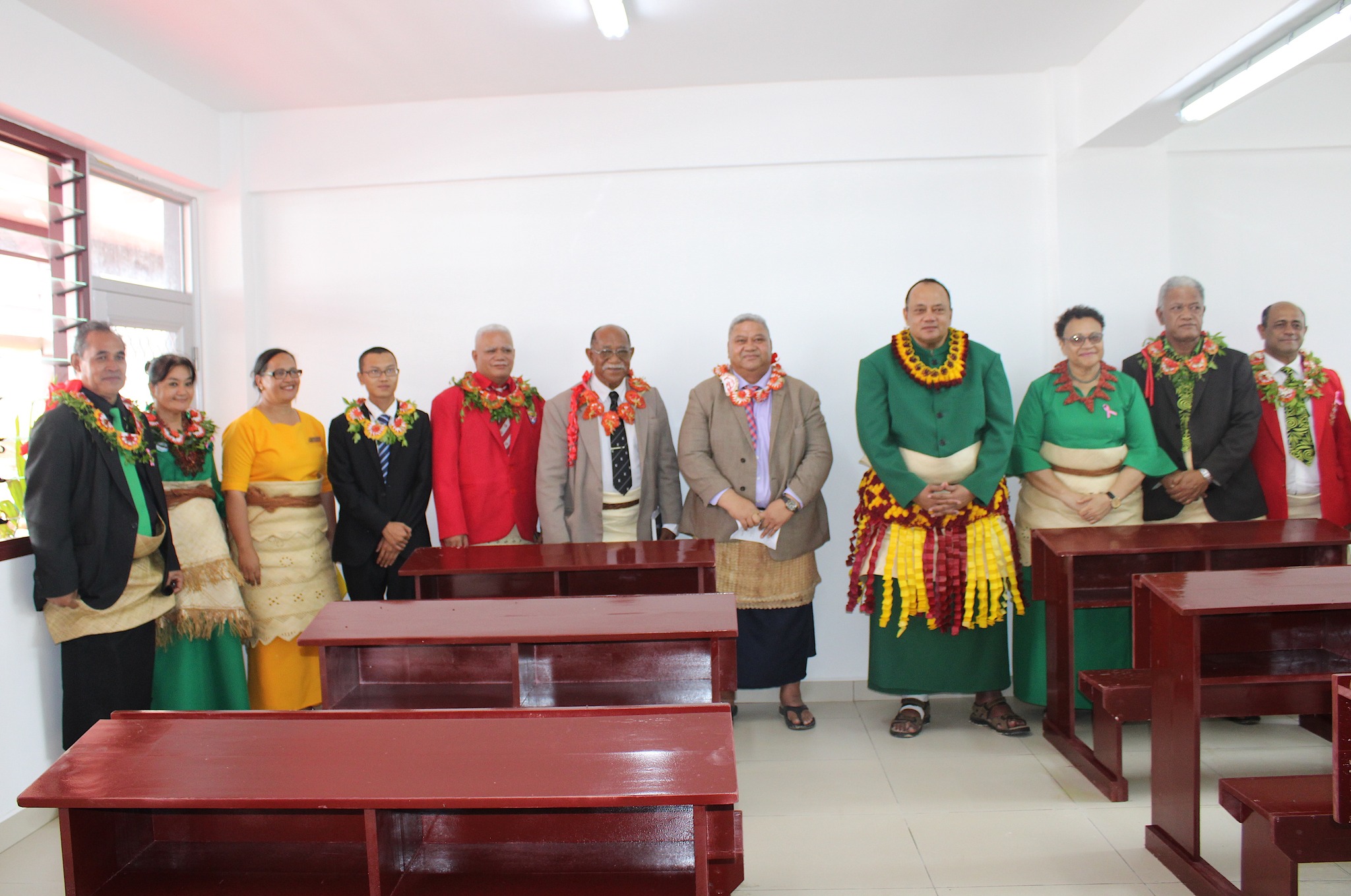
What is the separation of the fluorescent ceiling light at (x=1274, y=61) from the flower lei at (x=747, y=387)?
1564 millimetres

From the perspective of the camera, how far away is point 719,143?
4395mm

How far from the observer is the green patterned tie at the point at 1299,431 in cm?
387

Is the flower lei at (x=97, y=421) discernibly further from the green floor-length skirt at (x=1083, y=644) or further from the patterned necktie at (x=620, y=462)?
the green floor-length skirt at (x=1083, y=644)

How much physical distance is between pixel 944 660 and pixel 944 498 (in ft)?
2.41

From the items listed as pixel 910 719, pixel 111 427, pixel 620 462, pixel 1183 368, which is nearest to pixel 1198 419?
pixel 1183 368

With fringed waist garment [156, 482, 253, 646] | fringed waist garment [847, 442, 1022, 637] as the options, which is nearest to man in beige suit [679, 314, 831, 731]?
fringed waist garment [847, 442, 1022, 637]

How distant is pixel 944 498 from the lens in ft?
11.5

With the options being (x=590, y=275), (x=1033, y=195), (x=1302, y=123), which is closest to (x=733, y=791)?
(x=590, y=275)

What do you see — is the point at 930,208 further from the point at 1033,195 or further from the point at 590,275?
the point at 590,275

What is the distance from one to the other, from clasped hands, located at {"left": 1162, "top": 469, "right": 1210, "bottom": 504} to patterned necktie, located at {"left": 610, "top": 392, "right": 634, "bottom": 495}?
2.33m

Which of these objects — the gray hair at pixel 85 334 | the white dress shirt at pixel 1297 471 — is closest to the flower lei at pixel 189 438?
the gray hair at pixel 85 334

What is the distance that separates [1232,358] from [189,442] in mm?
4408

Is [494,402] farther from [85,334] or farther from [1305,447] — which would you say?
[1305,447]

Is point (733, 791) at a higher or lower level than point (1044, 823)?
higher
